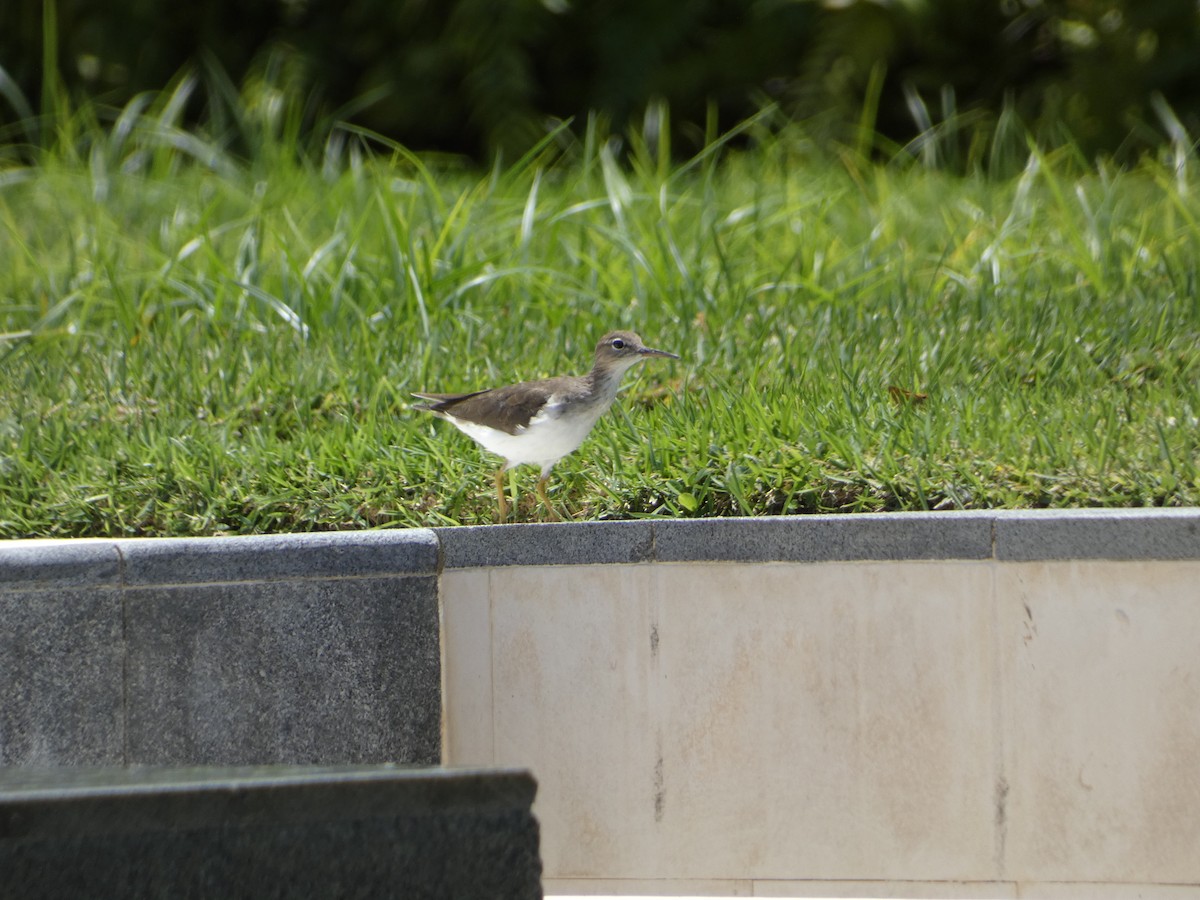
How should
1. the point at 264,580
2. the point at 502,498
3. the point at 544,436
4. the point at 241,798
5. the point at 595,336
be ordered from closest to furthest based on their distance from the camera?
1. the point at 241,798
2. the point at 264,580
3. the point at 544,436
4. the point at 502,498
5. the point at 595,336

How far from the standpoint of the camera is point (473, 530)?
4.36 meters

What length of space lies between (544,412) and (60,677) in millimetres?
1616

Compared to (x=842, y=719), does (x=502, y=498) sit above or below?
above

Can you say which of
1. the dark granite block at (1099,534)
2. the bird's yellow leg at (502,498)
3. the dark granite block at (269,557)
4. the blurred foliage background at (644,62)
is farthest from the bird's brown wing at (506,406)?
the blurred foliage background at (644,62)

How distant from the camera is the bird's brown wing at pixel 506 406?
4.42 m

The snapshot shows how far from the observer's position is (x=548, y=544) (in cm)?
429

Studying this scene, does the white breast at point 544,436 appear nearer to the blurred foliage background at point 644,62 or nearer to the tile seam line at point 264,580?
the tile seam line at point 264,580

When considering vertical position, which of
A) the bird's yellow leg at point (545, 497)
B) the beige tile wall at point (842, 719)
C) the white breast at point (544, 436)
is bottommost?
the beige tile wall at point (842, 719)


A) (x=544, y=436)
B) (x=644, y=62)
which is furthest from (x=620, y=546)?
(x=644, y=62)

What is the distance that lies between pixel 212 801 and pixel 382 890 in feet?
1.19

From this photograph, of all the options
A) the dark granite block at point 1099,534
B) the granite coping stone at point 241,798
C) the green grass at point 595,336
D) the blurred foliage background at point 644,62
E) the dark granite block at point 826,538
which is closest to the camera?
the granite coping stone at point 241,798

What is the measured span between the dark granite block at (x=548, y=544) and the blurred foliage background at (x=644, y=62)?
5.93 meters

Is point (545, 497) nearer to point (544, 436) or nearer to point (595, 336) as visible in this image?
point (544, 436)

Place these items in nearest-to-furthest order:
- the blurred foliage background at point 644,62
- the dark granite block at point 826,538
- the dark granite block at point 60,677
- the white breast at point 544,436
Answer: the dark granite block at point 826,538 → the dark granite block at point 60,677 → the white breast at point 544,436 → the blurred foliage background at point 644,62
